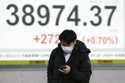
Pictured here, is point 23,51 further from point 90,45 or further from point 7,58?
point 90,45

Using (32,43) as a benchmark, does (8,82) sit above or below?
below

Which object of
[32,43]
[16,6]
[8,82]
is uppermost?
[16,6]

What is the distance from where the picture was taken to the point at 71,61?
6.12 metres

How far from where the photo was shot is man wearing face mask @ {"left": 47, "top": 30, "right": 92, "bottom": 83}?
6.09 meters

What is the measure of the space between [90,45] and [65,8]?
24.2 inches

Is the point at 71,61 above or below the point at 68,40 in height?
below

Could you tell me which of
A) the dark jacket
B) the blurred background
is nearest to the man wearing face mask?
the dark jacket

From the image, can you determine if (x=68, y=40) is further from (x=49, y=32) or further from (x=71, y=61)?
(x=49, y=32)

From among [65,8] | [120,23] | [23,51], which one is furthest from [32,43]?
[120,23]

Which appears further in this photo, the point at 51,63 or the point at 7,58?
the point at 7,58

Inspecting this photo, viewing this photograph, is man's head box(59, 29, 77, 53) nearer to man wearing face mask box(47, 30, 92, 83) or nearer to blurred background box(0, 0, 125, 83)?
man wearing face mask box(47, 30, 92, 83)

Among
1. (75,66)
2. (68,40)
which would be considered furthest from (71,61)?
(68,40)

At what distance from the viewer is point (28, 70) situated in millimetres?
8000

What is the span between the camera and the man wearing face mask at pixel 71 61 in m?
6.09
